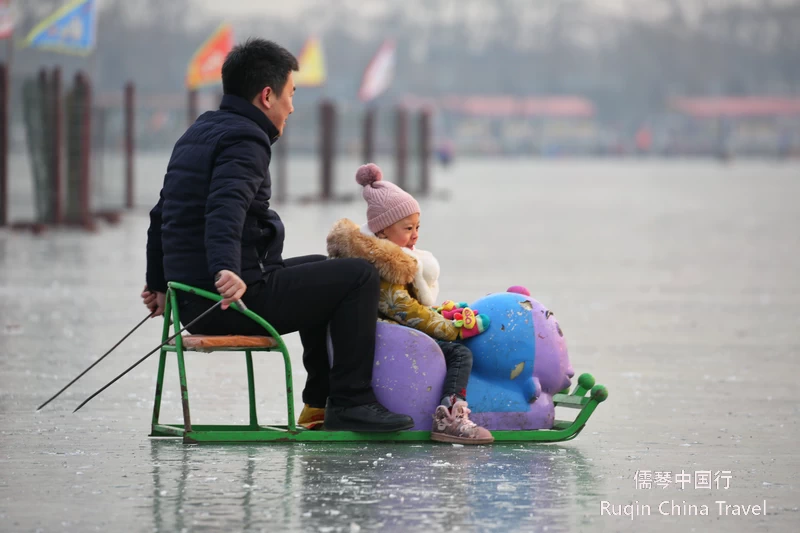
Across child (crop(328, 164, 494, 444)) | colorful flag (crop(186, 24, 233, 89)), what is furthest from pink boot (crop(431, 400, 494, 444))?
colorful flag (crop(186, 24, 233, 89))

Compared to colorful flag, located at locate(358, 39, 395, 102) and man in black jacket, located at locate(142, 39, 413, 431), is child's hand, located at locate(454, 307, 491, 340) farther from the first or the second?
colorful flag, located at locate(358, 39, 395, 102)

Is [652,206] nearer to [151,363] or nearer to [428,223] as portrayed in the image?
[428,223]

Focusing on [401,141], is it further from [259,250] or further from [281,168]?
[259,250]

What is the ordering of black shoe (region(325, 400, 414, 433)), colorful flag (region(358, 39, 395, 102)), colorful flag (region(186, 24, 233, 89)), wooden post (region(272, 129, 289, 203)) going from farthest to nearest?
colorful flag (region(358, 39, 395, 102)), wooden post (region(272, 129, 289, 203)), colorful flag (region(186, 24, 233, 89)), black shoe (region(325, 400, 414, 433))

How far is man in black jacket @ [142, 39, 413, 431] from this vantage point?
5.88 m

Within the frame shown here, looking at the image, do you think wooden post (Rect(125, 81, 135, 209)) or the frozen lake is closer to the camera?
the frozen lake

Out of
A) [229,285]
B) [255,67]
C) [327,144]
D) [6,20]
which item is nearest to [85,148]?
[6,20]

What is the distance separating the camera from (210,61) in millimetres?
29438

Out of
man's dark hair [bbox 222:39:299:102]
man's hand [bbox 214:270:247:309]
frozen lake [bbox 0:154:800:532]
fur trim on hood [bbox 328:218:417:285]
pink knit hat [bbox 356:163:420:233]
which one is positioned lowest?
frozen lake [bbox 0:154:800:532]

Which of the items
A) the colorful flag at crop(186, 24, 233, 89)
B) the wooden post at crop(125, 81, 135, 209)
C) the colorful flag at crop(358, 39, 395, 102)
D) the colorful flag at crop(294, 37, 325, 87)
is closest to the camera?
the wooden post at crop(125, 81, 135, 209)

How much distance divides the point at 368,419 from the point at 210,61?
78.6ft

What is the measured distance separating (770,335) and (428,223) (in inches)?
544

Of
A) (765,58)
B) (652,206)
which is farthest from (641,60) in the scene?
(652,206)

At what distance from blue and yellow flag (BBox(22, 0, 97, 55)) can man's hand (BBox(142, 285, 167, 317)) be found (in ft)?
52.9
